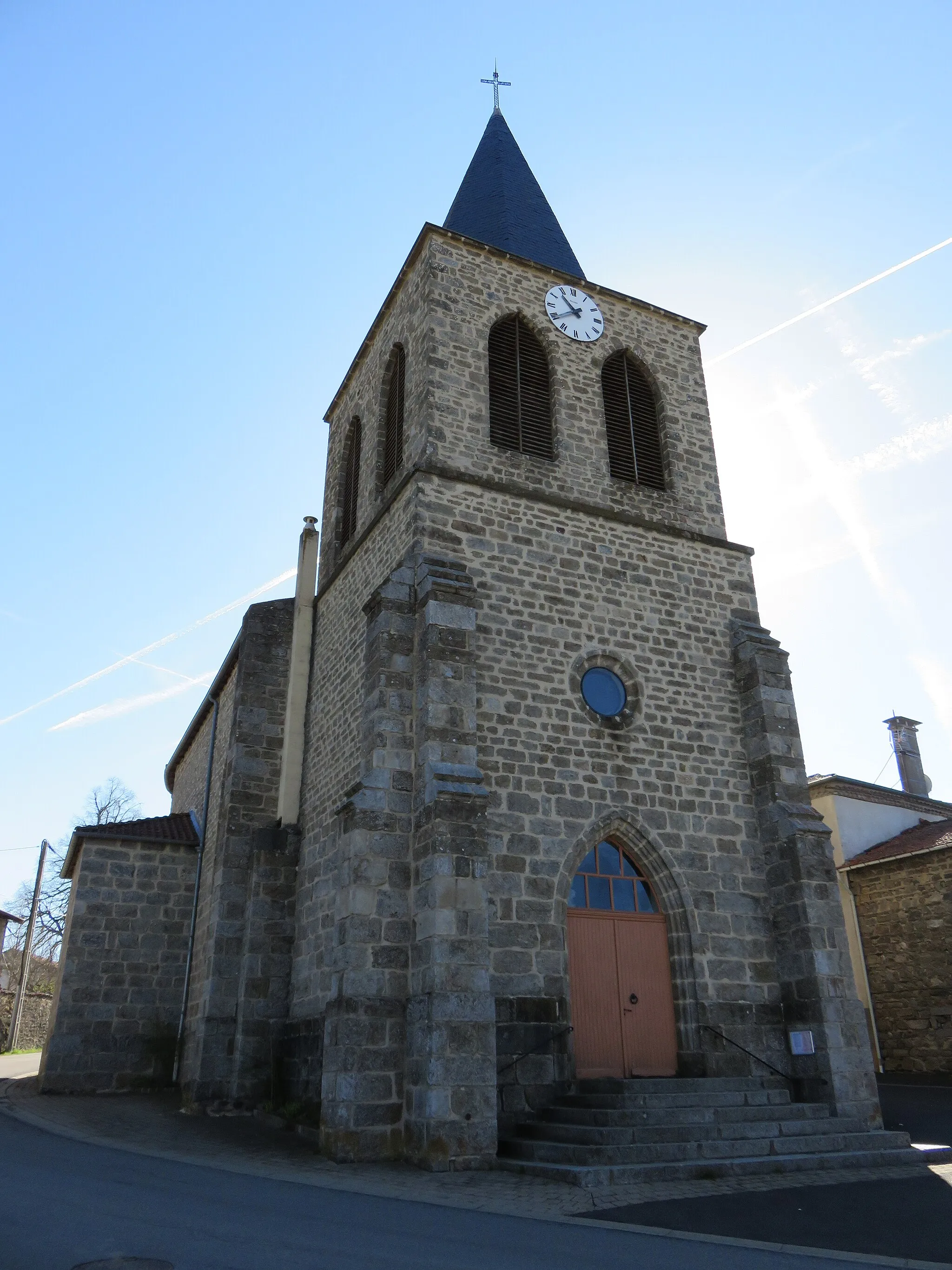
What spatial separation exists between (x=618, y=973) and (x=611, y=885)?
3.19 feet

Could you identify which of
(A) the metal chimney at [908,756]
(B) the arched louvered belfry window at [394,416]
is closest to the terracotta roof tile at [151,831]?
(B) the arched louvered belfry window at [394,416]

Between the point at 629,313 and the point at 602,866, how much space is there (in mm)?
9266

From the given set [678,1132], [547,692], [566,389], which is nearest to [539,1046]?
[678,1132]

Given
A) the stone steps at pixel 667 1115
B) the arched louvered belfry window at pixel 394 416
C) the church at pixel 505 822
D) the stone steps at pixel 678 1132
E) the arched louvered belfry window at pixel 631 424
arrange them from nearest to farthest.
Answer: the stone steps at pixel 678 1132
the stone steps at pixel 667 1115
the church at pixel 505 822
the arched louvered belfry window at pixel 394 416
the arched louvered belfry window at pixel 631 424

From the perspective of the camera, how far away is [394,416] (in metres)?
14.6

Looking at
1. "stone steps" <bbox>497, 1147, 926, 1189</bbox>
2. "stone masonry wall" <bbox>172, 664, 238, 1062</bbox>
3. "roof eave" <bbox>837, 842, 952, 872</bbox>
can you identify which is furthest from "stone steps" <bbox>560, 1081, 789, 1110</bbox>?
"roof eave" <bbox>837, 842, 952, 872</bbox>

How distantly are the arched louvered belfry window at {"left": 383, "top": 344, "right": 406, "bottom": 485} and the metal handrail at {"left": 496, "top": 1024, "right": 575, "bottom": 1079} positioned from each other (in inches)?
305

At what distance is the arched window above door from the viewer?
35.7ft

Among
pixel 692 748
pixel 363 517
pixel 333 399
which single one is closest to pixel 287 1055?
pixel 692 748

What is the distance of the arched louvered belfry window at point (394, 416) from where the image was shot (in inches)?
552

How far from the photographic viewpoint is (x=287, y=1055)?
1196 cm

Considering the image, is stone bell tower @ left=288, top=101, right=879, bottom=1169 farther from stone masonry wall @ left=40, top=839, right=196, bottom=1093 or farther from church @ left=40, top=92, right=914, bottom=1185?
stone masonry wall @ left=40, top=839, right=196, bottom=1093

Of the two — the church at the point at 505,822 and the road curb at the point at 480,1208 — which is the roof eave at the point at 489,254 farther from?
the road curb at the point at 480,1208

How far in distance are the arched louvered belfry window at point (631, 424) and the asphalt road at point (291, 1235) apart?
10.3m
